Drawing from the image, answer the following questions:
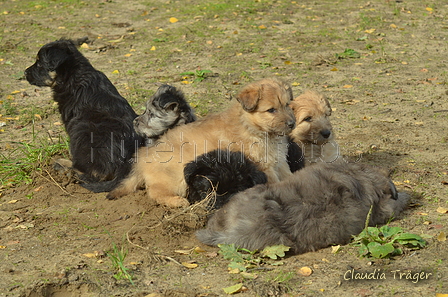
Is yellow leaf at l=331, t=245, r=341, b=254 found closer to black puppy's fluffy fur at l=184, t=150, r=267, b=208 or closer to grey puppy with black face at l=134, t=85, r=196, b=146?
black puppy's fluffy fur at l=184, t=150, r=267, b=208

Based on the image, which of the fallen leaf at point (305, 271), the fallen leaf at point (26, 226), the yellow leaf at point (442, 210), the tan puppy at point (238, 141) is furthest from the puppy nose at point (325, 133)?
the fallen leaf at point (26, 226)

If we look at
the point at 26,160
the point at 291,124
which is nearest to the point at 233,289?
the point at 291,124

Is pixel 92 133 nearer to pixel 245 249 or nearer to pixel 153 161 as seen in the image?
pixel 153 161

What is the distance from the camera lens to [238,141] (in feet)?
18.0

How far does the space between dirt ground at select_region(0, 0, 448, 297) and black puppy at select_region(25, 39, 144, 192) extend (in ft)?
1.11

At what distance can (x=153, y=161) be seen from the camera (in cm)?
568

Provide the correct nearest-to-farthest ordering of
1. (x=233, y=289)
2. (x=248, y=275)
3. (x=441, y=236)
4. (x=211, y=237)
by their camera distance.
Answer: (x=233, y=289)
(x=248, y=275)
(x=441, y=236)
(x=211, y=237)

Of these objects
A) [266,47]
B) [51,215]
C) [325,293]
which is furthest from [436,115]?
[51,215]

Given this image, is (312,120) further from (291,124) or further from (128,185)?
(128,185)

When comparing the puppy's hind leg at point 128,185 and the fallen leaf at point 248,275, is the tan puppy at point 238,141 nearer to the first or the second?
the puppy's hind leg at point 128,185

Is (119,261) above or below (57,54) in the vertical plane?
below

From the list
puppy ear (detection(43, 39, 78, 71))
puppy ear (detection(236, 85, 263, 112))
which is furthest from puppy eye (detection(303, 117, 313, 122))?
puppy ear (detection(43, 39, 78, 71))

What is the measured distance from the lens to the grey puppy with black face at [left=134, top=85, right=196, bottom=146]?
613cm

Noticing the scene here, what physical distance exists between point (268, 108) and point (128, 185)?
68.0 inches
